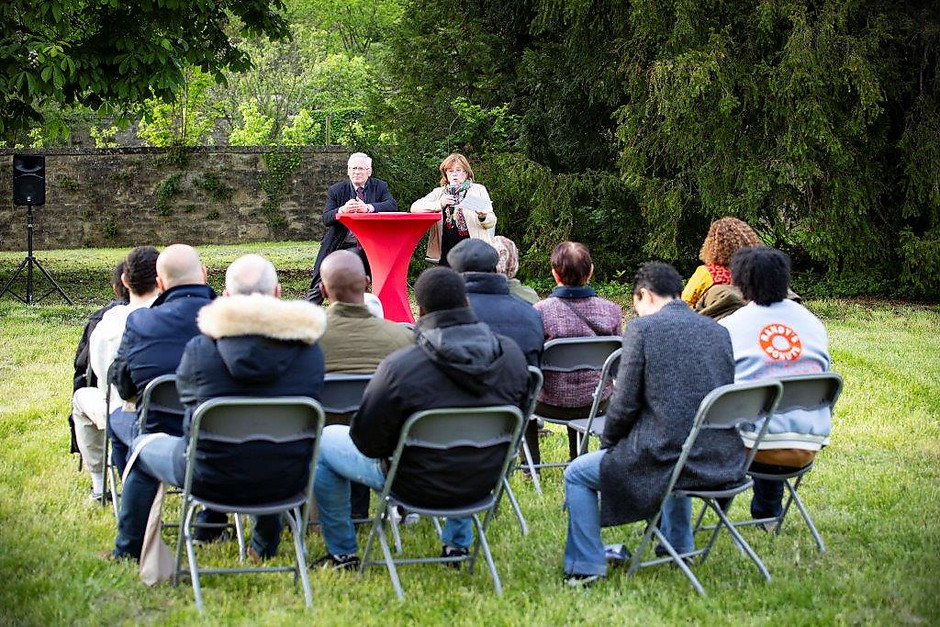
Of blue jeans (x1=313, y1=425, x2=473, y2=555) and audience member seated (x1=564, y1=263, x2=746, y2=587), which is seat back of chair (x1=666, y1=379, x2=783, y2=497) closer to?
audience member seated (x1=564, y1=263, x2=746, y2=587)

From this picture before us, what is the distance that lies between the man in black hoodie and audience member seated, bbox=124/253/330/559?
274mm

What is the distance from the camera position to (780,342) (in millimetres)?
4762

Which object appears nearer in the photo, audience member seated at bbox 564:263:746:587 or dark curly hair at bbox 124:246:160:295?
audience member seated at bbox 564:263:746:587

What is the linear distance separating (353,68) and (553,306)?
1125 inches

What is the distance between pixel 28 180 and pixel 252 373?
38.4 feet

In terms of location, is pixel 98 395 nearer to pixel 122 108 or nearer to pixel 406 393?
pixel 406 393

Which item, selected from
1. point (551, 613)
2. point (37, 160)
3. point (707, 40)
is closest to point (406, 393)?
point (551, 613)

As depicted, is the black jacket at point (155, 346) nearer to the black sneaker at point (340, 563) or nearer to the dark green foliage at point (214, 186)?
the black sneaker at point (340, 563)

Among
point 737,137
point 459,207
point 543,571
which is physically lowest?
point 543,571

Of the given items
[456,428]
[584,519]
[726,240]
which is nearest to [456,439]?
[456,428]

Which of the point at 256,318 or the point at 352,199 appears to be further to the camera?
the point at 352,199

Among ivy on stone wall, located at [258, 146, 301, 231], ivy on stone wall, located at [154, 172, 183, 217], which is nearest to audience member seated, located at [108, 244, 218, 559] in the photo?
ivy on stone wall, located at [258, 146, 301, 231]

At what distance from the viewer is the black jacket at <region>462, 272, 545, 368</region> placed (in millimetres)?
5223

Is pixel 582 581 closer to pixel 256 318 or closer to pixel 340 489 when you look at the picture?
pixel 340 489
